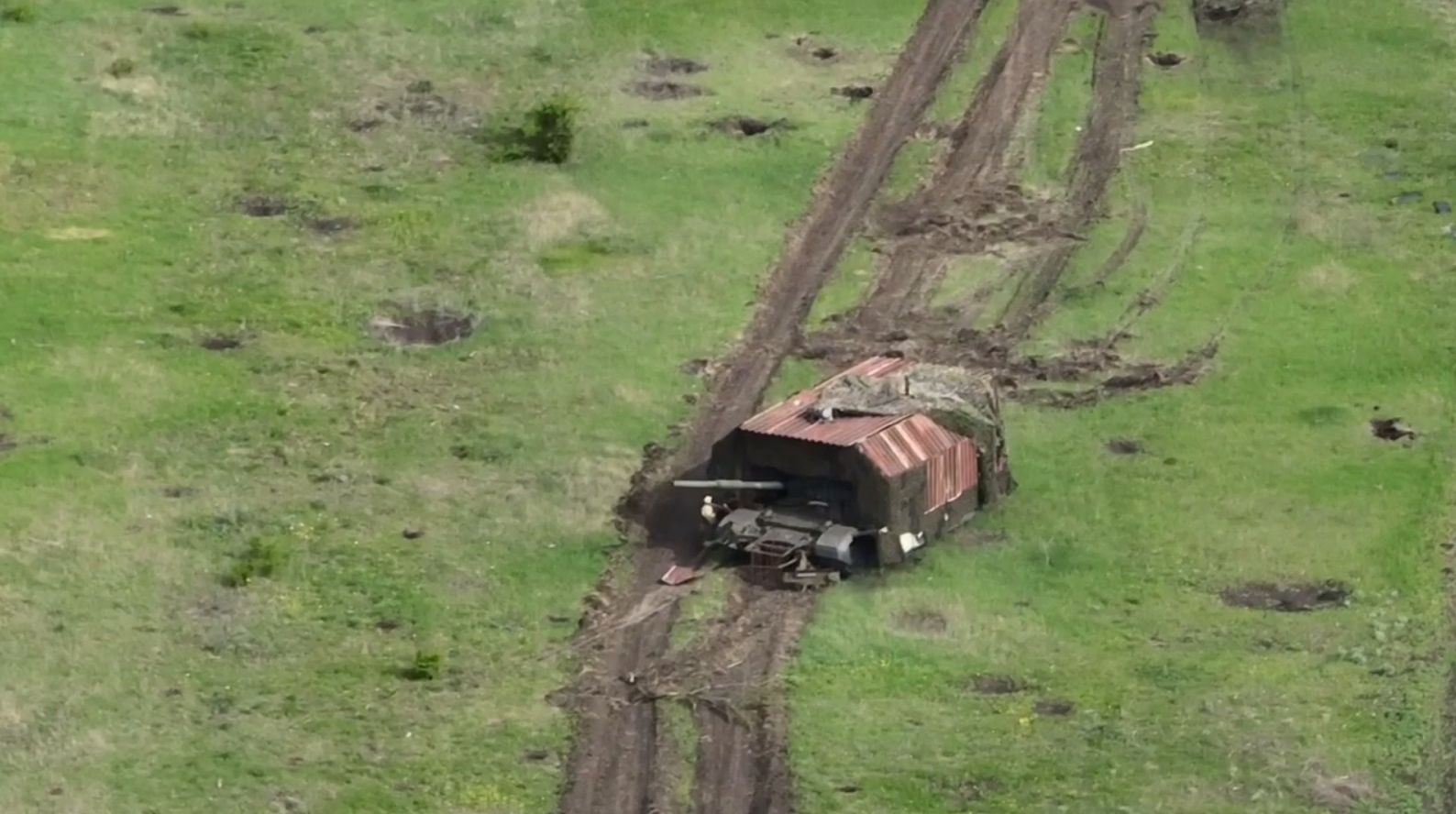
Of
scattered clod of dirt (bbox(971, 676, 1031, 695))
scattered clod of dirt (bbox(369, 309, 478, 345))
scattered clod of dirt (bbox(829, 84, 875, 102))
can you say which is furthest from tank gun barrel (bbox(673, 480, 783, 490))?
scattered clod of dirt (bbox(829, 84, 875, 102))

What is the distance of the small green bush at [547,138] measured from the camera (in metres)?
72.3

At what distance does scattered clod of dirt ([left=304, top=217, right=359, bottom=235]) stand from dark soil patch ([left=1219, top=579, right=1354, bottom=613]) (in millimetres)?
26781

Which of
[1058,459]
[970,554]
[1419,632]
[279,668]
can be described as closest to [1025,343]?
[1058,459]

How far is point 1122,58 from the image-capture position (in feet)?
257

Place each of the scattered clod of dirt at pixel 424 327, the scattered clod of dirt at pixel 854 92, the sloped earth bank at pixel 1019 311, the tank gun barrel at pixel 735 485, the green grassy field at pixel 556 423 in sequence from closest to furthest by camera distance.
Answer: the green grassy field at pixel 556 423 < the tank gun barrel at pixel 735 485 < the sloped earth bank at pixel 1019 311 < the scattered clod of dirt at pixel 424 327 < the scattered clod of dirt at pixel 854 92

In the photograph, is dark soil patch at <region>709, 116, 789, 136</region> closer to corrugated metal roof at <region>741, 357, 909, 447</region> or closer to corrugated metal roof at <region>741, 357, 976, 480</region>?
corrugated metal roof at <region>741, 357, 909, 447</region>

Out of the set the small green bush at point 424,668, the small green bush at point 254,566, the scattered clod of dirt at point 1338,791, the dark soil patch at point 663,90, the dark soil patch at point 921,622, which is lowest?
the small green bush at point 254,566

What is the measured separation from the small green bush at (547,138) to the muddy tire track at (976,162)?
367 inches

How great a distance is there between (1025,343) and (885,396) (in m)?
9.52

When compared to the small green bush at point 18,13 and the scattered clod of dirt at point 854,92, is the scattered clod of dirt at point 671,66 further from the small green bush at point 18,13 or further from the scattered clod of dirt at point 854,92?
the small green bush at point 18,13

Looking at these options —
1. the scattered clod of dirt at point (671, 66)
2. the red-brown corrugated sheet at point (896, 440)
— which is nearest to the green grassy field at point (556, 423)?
the scattered clod of dirt at point (671, 66)

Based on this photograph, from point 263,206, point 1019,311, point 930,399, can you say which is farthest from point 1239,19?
point 263,206

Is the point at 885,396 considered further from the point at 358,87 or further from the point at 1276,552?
the point at 358,87

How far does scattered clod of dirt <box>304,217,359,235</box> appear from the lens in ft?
227
